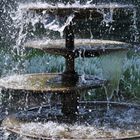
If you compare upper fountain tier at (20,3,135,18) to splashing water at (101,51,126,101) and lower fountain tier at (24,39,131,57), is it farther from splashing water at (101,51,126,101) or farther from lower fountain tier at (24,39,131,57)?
splashing water at (101,51,126,101)

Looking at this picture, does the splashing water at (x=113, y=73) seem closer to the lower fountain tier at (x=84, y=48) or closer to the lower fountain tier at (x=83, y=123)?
the lower fountain tier at (x=83, y=123)

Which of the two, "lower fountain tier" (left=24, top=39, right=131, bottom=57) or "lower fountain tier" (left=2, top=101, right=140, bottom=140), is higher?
"lower fountain tier" (left=24, top=39, right=131, bottom=57)

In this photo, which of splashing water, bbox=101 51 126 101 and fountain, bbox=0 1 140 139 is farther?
splashing water, bbox=101 51 126 101

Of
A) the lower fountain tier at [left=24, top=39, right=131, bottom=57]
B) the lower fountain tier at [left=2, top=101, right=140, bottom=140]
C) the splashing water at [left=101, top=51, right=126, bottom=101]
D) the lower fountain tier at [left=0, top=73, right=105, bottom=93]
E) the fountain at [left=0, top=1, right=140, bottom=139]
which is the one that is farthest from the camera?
the splashing water at [left=101, top=51, right=126, bottom=101]

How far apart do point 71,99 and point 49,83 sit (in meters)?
0.30

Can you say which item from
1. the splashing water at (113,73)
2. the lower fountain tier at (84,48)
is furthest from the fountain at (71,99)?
the splashing water at (113,73)

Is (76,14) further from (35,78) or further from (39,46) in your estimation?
(35,78)

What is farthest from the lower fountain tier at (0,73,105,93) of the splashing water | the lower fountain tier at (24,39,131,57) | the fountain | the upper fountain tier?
the splashing water

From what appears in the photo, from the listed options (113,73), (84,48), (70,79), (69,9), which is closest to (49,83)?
(70,79)

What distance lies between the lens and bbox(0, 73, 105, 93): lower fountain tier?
5023 mm

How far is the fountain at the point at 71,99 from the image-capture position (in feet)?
15.8

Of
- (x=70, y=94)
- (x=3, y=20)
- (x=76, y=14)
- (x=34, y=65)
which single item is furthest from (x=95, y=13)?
(x=3, y=20)

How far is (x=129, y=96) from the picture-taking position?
335 inches

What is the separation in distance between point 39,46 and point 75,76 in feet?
1.73
